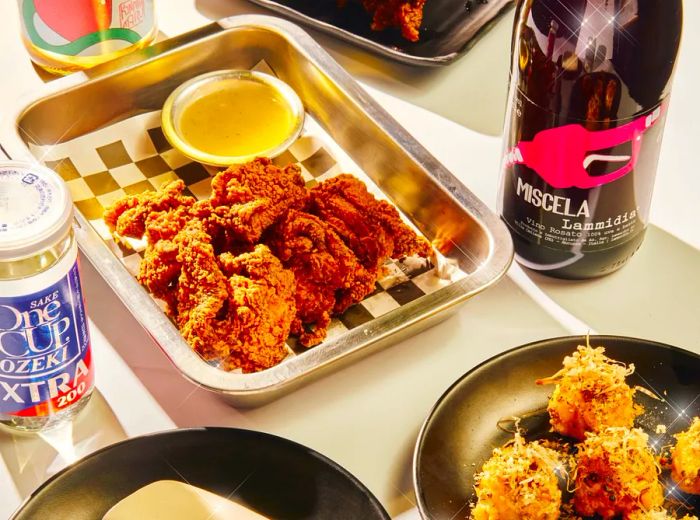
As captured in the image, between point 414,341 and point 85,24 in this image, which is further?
point 85,24

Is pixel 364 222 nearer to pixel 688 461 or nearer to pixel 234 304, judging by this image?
pixel 234 304

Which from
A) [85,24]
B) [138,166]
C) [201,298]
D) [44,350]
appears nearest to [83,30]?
[85,24]

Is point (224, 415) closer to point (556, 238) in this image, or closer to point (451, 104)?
point (556, 238)

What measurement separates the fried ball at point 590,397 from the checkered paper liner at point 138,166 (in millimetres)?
270

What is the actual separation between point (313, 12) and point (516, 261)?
67 cm

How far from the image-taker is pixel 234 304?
1.22 m

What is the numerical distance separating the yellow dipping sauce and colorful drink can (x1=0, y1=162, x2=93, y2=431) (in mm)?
511

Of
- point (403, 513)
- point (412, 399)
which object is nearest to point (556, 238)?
point (412, 399)

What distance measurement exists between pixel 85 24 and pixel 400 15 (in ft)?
1.76

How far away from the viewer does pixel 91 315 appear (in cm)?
134

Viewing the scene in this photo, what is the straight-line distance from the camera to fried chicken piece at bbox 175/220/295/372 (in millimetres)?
1210

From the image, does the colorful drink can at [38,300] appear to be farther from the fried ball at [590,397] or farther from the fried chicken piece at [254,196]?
the fried ball at [590,397]

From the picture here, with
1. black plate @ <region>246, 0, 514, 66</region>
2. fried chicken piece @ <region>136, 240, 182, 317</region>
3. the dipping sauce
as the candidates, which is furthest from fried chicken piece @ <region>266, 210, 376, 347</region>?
black plate @ <region>246, 0, 514, 66</region>

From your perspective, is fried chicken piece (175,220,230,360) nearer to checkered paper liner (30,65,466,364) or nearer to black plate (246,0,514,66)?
checkered paper liner (30,65,466,364)
